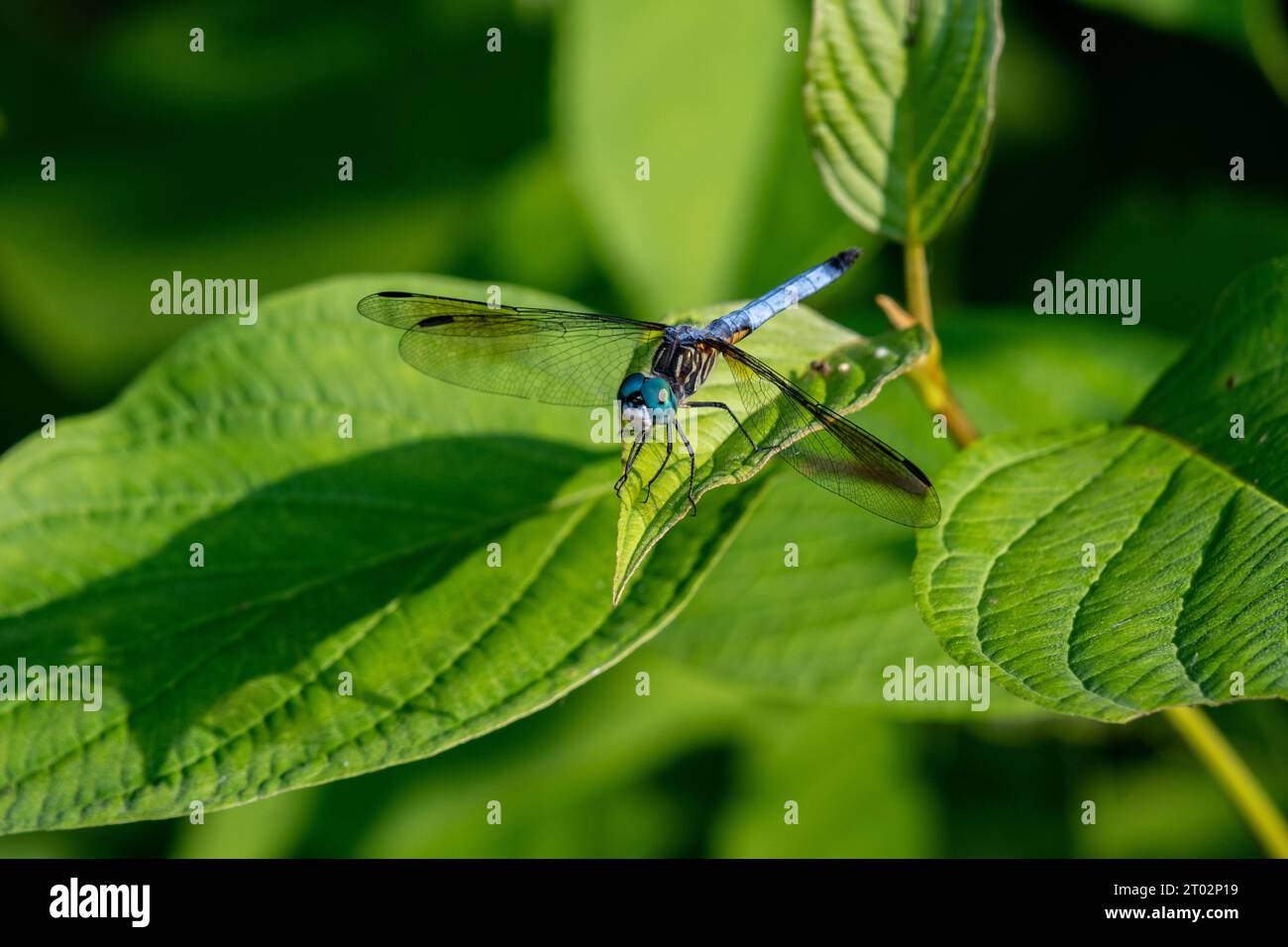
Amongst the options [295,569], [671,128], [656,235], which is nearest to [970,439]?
[295,569]

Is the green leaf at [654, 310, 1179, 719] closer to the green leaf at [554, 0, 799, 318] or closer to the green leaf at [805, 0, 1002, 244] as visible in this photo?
the green leaf at [805, 0, 1002, 244]

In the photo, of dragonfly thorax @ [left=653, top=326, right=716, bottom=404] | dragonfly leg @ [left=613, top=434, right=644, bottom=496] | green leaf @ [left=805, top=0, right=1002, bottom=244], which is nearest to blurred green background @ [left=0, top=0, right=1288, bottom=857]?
dragonfly thorax @ [left=653, top=326, right=716, bottom=404]

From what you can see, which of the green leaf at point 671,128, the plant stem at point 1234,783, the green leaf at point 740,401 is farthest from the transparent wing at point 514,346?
the plant stem at point 1234,783

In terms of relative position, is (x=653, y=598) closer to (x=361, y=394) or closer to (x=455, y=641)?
(x=455, y=641)

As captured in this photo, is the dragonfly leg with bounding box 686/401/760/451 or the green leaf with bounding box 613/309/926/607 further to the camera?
the dragonfly leg with bounding box 686/401/760/451

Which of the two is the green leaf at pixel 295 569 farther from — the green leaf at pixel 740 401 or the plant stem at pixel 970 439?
the plant stem at pixel 970 439

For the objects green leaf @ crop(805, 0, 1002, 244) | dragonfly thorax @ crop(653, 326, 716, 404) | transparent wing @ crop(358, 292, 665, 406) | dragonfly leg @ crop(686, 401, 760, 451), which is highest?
green leaf @ crop(805, 0, 1002, 244)

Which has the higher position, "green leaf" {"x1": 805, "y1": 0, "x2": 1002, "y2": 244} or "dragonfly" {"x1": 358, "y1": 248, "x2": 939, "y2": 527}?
"green leaf" {"x1": 805, "y1": 0, "x2": 1002, "y2": 244}
